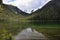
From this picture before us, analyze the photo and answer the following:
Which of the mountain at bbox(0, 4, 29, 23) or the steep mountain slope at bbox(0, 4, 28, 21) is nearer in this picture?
the mountain at bbox(0, 4, 29, 23)

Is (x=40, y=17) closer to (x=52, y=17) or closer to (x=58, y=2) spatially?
(x=52, y=17)

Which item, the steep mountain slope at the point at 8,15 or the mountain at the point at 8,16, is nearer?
the mountain at the point at 8,16

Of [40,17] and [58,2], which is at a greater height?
[58,2]

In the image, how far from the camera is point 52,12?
374ft

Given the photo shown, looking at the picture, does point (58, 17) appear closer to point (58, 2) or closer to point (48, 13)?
point (48, 13)

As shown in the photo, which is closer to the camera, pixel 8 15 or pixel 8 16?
pixel 8 16

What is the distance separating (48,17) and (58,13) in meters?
8.29

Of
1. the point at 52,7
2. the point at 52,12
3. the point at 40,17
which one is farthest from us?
the point at 52,7

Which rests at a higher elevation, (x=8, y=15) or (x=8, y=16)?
(x=8, y=15)

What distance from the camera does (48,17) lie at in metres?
108

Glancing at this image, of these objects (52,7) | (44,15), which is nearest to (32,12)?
(52,7)

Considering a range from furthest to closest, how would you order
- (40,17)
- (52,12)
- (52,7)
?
(52,7) < (52,12) < (40,17)

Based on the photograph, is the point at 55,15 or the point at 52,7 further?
the point at 52,7

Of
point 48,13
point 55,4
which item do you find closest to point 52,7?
point 55,4
